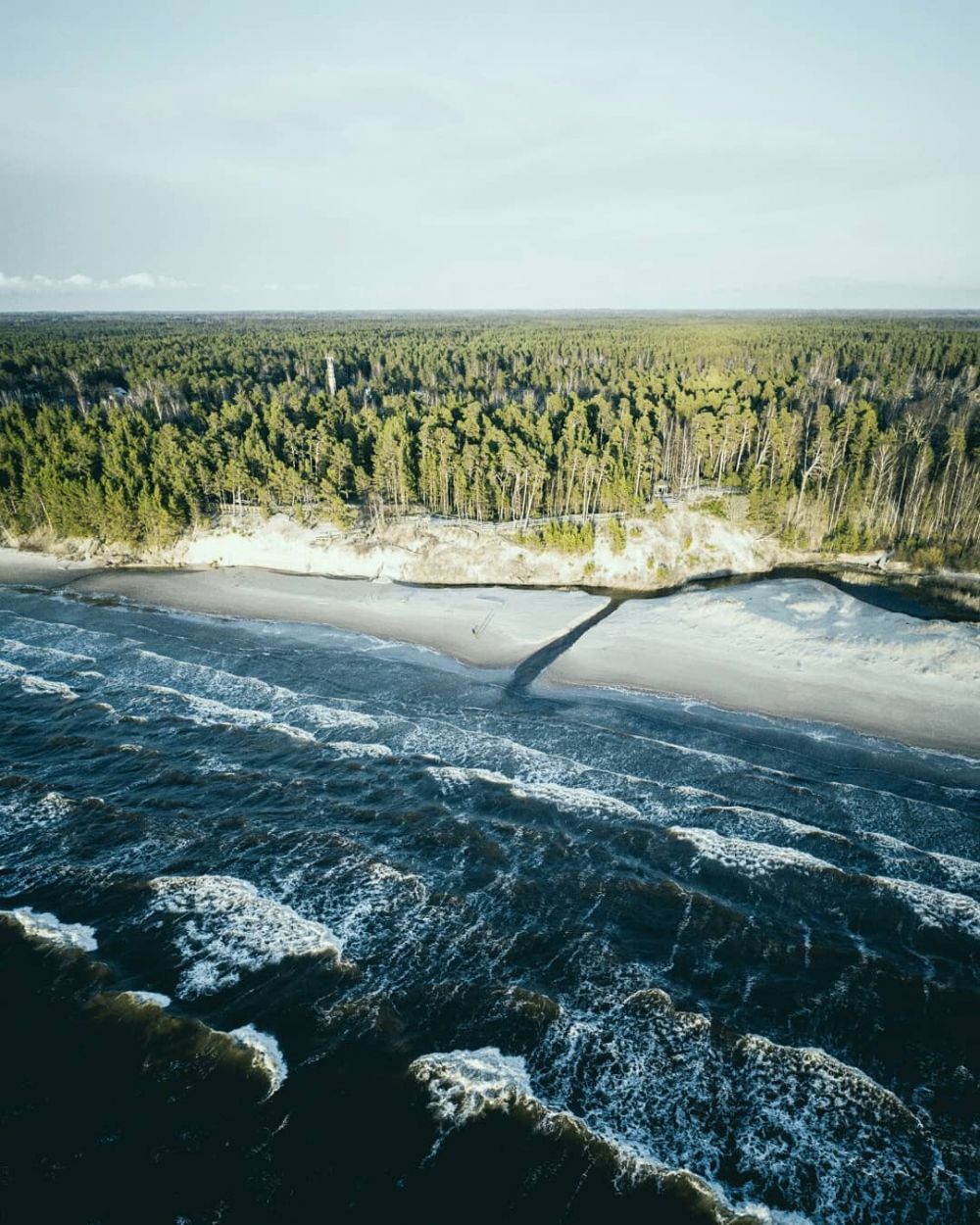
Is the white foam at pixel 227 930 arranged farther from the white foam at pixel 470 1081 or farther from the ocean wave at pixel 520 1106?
the ocean wave at pixel 520 1106

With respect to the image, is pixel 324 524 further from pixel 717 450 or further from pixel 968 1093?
pixel 968 1093

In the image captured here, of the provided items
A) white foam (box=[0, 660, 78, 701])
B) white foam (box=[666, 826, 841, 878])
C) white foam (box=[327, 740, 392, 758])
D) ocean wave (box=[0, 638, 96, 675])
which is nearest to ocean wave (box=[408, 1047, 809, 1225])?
white foam (box=[666, 826, 841, 878])

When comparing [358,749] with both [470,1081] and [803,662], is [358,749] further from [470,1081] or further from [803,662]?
[803,662]

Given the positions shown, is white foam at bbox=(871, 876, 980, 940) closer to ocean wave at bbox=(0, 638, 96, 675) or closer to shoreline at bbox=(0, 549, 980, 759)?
shoreline at bbox=(0, 549, 980, 759)

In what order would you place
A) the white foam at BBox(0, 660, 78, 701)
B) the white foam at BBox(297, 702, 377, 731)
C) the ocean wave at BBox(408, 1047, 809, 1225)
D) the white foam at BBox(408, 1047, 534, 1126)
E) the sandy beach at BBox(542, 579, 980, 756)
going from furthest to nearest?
the white foam at BBox(0, 660, 78, 701) → the white foam at BBox(297, 702, 377, 731) → the sandy beach at BBox(542, 579, 980, 756) → the white foam at BBox(408, 1047, 534, 1126) → the ocean wave at BBox(408, 1047, 809, 1225)

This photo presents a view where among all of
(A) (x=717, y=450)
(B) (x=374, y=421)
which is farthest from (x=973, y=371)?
(B) (x=374, y=421)

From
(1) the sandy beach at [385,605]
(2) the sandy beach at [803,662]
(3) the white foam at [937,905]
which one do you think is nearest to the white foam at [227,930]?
(3) the white foam at [937,905]

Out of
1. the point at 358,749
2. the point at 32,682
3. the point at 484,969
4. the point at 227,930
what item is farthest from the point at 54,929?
the point at 32,682
